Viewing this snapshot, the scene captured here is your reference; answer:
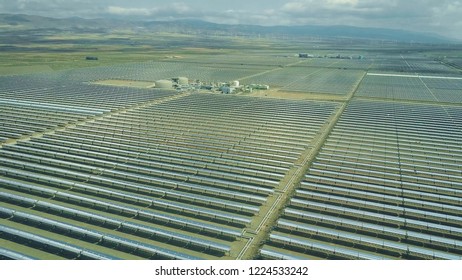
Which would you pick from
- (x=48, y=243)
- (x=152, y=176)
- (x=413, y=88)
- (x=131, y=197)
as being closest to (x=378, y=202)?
(x=152, y=176)

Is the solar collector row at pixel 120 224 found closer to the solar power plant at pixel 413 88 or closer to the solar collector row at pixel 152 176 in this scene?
the solar collector row at pixel 152 176

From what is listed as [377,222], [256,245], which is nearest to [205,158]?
[256,245]

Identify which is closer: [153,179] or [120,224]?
[120,224]

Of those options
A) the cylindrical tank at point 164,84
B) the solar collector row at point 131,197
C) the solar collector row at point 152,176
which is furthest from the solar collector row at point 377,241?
the cylindrical tank at point 164,84

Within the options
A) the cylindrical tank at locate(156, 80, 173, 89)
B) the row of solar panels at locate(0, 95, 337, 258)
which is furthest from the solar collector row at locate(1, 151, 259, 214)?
the cylindrical tank at locate(156, 80, 173, 89)

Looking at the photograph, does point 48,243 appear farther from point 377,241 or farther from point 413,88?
point 413,88

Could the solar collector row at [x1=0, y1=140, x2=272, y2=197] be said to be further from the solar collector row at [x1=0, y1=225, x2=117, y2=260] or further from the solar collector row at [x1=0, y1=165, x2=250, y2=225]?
the solar collector row at [x1=0, y1=225, x2=117, y2=260]
